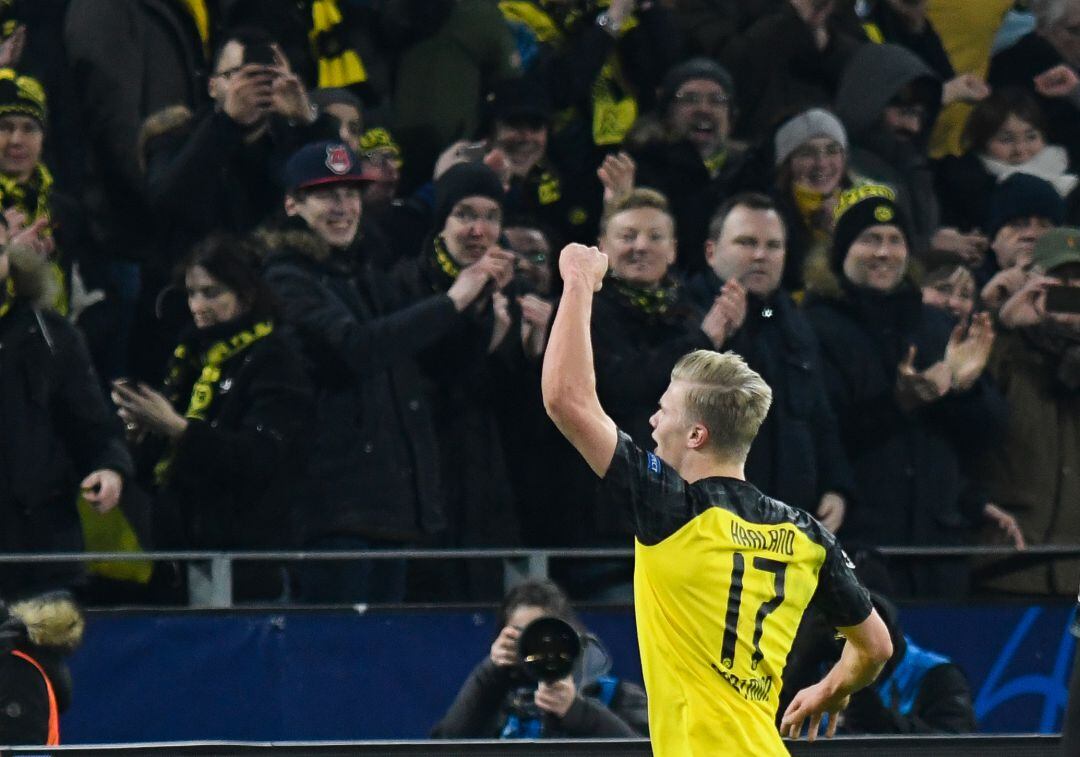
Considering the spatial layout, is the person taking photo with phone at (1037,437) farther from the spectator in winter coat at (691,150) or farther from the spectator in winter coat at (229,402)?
the spectator in winter coat at (229,402)

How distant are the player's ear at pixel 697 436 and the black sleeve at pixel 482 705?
265 centimetres

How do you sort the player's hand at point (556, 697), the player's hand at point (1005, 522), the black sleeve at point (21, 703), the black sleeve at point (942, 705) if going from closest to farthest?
the black sleeve at point (21, 703), the player's hand at point (556, 697), the black sleeve at point (942, 705), the player's hand at point (1005, 522)

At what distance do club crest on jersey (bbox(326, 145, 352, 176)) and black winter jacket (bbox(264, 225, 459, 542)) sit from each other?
0.94 ft

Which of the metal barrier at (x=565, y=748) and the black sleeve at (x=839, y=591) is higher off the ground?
the black sleeve at (x=839, y=591)

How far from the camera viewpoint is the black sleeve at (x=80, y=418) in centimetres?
848

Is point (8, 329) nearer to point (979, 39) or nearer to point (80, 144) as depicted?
Answer: point (80, 144)

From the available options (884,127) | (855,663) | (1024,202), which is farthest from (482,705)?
(884,127)

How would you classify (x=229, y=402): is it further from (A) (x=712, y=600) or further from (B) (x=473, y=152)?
(A) (x=712, y=600)

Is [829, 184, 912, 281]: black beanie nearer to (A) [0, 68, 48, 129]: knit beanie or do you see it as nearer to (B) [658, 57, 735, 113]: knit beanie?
(B) [658, 57, 735, 113]: knit beanie

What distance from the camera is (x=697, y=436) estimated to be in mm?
5027

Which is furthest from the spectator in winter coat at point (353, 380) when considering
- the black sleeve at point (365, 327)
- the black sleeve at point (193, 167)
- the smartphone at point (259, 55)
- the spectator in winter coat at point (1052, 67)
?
the spectator in winter coat at point (1052, 67)

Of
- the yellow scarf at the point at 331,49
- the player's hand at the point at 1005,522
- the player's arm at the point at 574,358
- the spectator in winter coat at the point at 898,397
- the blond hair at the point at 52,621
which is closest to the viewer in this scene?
the player's arm at the point at 574,358

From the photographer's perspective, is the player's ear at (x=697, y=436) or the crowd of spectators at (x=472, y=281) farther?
the crowd of spectators at (x=472, y=281)

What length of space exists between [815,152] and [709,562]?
18.4 ft
